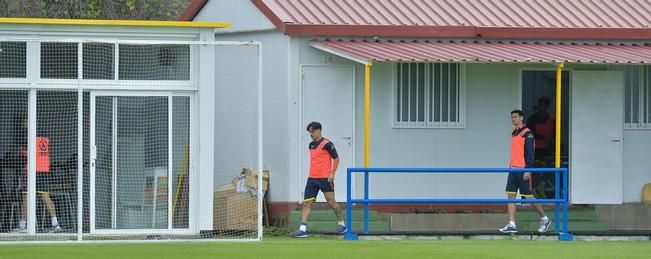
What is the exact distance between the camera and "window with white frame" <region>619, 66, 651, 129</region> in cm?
2462

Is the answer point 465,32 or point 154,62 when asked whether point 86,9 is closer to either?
point 465,32

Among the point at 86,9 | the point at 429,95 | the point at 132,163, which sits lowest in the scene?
the point at 132,163

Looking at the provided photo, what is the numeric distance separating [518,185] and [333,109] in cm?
298

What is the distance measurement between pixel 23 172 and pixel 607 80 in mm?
9051

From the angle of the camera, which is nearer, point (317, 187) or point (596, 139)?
point (317, 187)

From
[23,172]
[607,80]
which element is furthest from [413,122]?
[23,172]

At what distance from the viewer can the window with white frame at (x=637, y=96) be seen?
80.8 feet

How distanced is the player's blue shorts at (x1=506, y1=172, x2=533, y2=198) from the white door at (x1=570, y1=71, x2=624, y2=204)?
81.1 inches

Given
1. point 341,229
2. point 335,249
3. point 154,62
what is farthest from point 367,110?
point 335,249

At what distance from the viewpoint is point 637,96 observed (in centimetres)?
2473

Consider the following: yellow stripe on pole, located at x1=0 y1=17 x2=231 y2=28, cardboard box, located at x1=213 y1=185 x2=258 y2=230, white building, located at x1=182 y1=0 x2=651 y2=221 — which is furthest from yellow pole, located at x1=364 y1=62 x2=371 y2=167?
yellow stripe on pole, located at x1=0 y1=17 x2=231 y2=28

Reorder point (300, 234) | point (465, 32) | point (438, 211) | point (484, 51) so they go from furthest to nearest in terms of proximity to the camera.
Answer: point (465, 32) < point (438, 211) < point (484, 51) < point (300, 234)

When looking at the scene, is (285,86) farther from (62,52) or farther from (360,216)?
(62,52)

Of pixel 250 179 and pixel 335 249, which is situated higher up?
pixel 250 179
